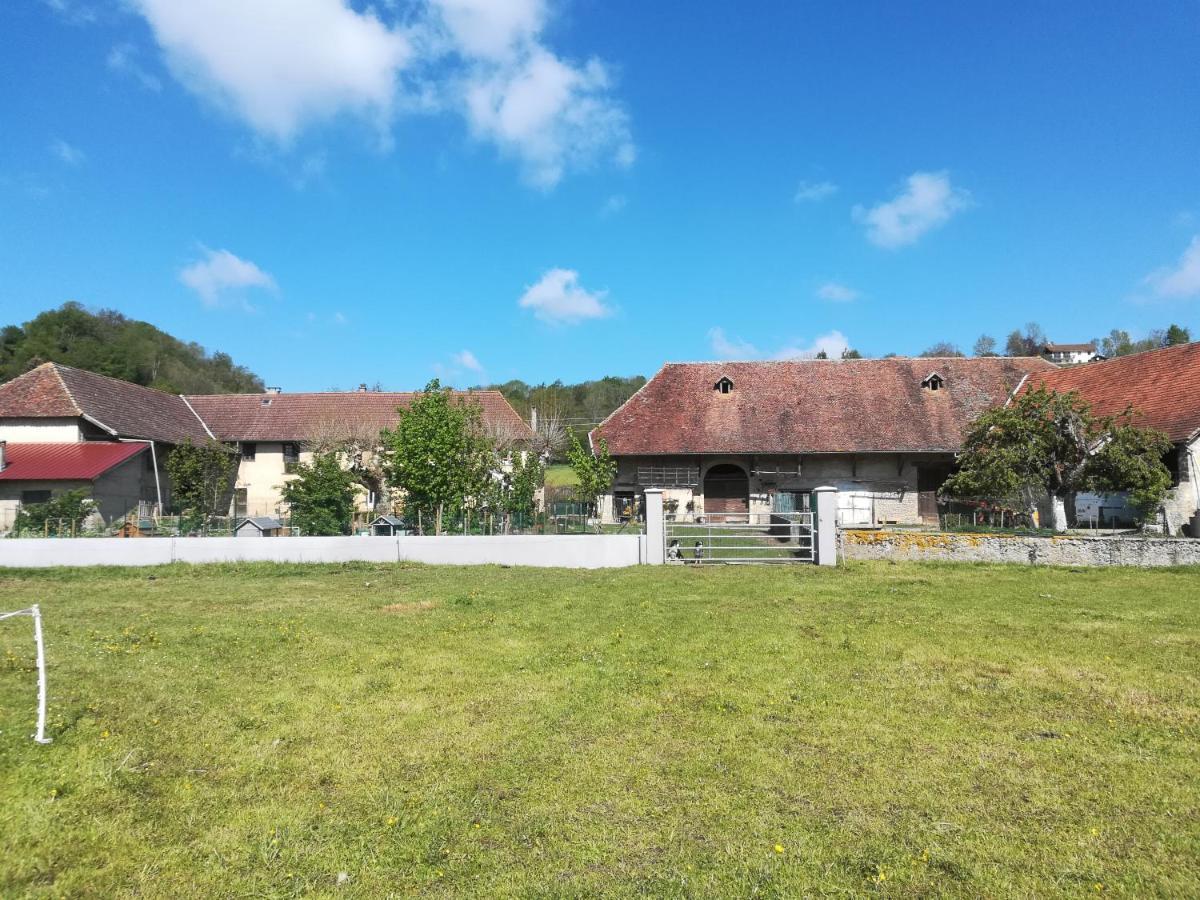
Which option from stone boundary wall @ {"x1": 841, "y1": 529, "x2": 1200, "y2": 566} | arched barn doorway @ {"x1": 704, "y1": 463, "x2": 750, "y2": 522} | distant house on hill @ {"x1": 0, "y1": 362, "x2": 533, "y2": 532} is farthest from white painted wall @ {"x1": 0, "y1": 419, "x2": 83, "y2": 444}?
stone boundary wall @ {"x1": 841, "y1": 529, "x2": 1200, "y2": 566}

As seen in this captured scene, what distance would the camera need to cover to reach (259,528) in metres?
19.0

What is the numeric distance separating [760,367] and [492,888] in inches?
1105

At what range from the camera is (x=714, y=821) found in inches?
154

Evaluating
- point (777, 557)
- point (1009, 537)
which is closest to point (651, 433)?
point (777, 557)

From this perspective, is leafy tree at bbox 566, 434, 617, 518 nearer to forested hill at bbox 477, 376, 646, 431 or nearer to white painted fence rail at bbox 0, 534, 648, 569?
white painted fence rail at bbox 0, 534, 648, 569

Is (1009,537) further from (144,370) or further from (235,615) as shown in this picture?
(144,370)

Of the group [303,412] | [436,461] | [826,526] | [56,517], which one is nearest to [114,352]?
[303,412]

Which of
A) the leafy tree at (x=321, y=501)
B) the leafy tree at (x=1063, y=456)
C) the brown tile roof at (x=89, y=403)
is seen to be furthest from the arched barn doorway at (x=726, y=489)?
the brown tile roof at (x=89, y=403)

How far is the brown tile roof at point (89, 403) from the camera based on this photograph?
83.0 feet

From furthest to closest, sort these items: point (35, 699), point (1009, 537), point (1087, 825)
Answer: point (1009, 537) < point (35, 699) < point (1087, 825)

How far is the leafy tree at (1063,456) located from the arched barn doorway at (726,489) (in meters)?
9.65

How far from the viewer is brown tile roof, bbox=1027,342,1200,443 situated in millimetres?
19016

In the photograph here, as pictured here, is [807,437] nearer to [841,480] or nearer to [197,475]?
[841,480]

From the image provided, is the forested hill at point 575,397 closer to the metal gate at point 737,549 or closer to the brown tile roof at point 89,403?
the brown tile roof at point 89,403
